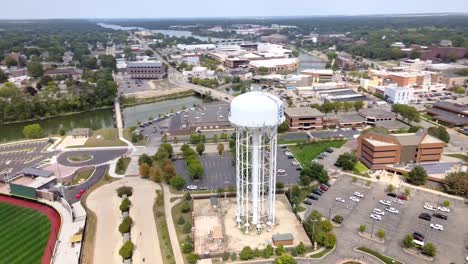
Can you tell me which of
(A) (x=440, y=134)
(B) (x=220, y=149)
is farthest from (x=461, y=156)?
(B) (x=220, y=149)

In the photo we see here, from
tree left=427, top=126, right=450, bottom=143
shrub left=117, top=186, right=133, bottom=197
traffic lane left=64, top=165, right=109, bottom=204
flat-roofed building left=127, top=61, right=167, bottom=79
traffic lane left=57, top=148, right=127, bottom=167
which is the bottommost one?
traffic lane left=64, top=165, right=109, bottom=204

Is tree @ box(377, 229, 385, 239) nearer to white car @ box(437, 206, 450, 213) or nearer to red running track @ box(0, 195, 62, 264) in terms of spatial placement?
white car @ box(437, 206, 450, 213)

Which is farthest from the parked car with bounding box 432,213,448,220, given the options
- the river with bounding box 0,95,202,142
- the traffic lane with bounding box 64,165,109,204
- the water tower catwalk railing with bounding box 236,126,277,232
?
the river with bounding box 0,95,202,142

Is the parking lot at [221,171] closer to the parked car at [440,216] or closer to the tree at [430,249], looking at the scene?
the parked car at [440,216]

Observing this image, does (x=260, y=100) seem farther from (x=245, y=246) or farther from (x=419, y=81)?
(x=419, y=81)

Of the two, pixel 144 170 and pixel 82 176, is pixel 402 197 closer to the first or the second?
pixel 144 170

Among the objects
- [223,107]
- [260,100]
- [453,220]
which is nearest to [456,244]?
[453,220]
